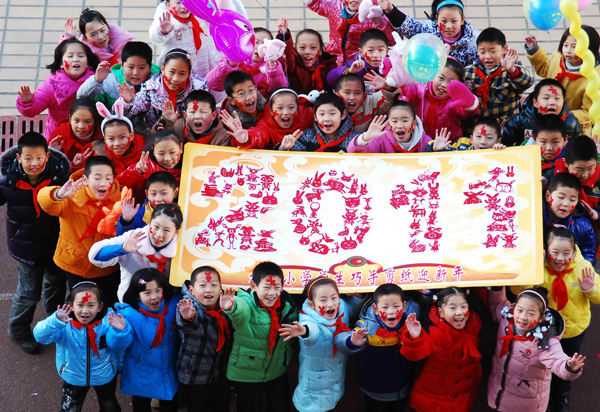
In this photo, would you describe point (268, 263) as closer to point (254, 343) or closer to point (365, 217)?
point (254, 343)

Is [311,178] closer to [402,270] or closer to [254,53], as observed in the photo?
[402,270]

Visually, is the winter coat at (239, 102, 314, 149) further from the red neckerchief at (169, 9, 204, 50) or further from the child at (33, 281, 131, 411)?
the child at (33, 281, 131, 411)

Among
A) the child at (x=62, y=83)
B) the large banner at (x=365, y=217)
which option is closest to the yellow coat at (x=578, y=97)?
the large banner at (x=365, y=217)

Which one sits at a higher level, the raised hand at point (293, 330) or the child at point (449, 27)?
the child at point (449, 27)

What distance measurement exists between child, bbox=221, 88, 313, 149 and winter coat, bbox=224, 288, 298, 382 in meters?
1.20

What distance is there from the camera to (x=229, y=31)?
5000mm

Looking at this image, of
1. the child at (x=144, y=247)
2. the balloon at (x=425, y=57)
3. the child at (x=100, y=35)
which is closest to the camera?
the child at (x=144, y=247)

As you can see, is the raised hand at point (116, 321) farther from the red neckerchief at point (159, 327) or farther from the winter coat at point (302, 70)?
the winter coat at point (302, 70)

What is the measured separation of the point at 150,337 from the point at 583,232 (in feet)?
9.27

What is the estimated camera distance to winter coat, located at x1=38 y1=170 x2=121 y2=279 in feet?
13.9

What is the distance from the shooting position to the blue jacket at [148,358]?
12.6 ft

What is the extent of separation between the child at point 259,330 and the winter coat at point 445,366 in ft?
2.40

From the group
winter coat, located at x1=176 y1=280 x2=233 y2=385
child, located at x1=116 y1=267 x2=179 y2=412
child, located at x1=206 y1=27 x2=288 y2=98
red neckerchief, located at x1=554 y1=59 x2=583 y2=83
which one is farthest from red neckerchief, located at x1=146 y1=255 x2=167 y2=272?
red neckerchief, located at x1=554 y1=59 x2=583 y2=83

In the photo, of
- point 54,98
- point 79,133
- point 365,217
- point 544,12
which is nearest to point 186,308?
point 365,217
